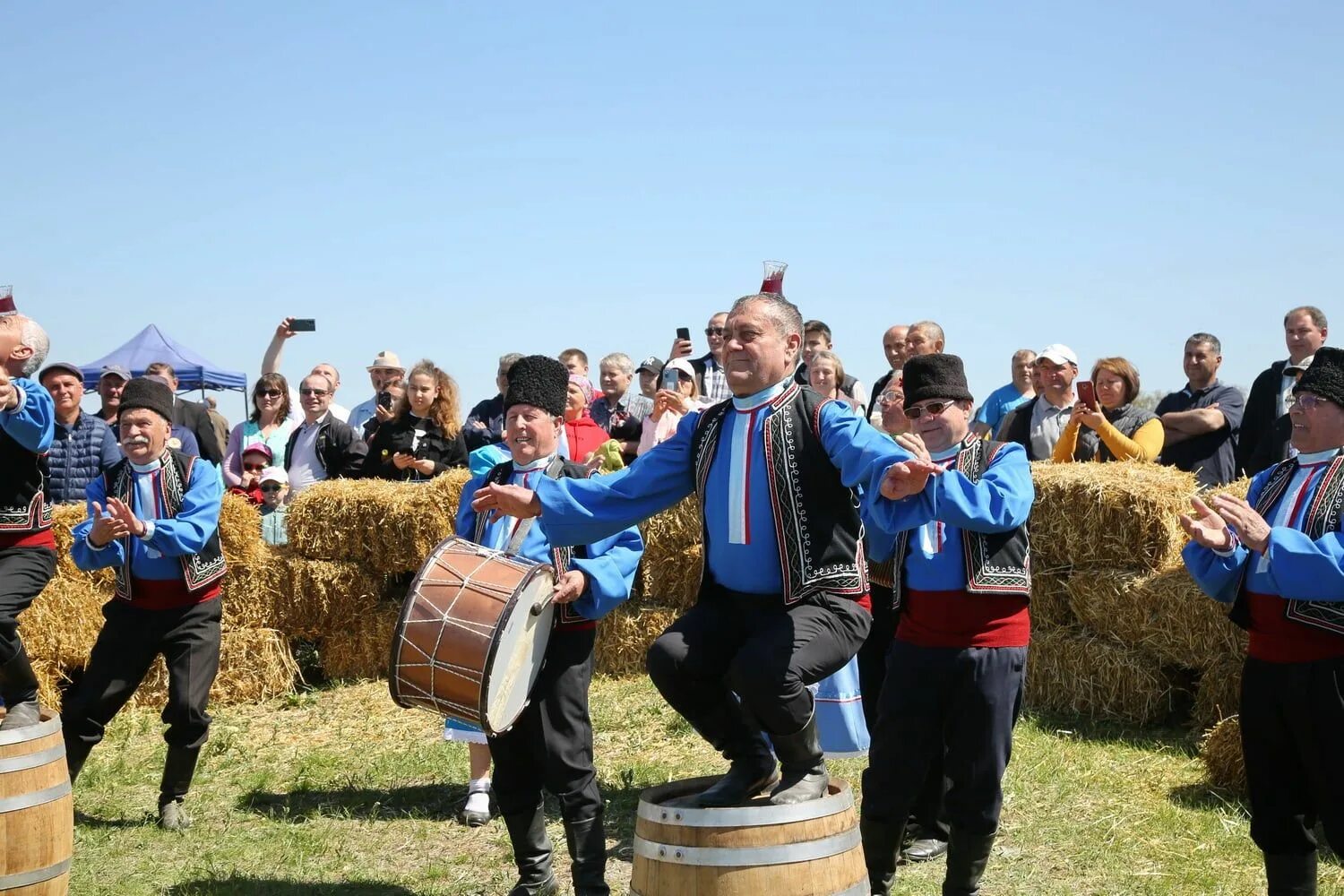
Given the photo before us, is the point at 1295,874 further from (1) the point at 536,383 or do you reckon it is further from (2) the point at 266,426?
(2) the point at 266,426

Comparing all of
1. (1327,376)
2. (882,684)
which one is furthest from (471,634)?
→ (1327,376)

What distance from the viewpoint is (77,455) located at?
31.8 ft

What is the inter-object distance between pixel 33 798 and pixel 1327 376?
17.2ft

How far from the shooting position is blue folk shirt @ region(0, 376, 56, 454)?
669 cm

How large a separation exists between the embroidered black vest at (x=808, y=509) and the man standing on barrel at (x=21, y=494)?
3.87 m

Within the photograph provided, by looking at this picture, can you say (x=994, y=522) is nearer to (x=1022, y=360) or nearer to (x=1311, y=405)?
(x=1311, y=405)

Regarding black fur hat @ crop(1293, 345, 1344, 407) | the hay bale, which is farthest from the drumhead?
the hay bale

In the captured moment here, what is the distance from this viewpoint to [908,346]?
9828 millimetres

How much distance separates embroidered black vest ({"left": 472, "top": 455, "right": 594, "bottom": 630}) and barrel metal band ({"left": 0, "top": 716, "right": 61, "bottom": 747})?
1909mm

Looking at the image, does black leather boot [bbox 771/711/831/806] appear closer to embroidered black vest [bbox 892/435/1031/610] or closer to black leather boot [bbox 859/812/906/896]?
black leather boot [bbox 859/812/906/896]

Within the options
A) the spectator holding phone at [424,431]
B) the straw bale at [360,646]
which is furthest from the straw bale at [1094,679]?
the straw bale at [360,646]

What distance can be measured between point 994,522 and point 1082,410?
12.3 feet

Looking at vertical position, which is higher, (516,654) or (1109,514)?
(1109,514)

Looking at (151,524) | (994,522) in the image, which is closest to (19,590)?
(151,524)
